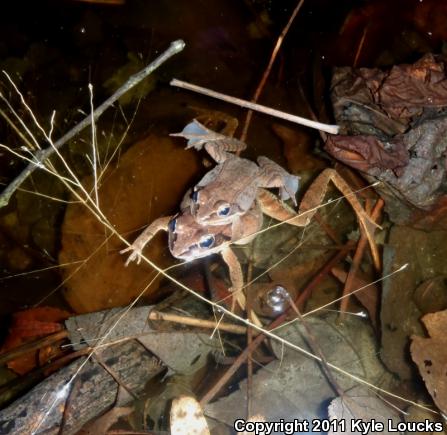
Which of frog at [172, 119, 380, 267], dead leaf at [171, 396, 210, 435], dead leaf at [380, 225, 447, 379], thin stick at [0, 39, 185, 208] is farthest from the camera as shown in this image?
Answer: frog at [172, 119, 380, 267]

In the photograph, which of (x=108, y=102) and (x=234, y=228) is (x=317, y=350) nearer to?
(x=234, y=228)

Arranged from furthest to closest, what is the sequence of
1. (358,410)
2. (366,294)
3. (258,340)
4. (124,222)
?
(124,222) → (366,294) → (258,340) → (358,410)

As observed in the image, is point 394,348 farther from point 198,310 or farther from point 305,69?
point 305,69

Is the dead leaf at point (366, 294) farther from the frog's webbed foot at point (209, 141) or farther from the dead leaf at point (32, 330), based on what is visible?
the dead leaf at point (32, 330)

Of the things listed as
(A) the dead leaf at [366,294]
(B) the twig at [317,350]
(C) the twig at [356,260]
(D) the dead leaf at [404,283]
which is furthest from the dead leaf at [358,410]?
(C) the twig at [356,260]

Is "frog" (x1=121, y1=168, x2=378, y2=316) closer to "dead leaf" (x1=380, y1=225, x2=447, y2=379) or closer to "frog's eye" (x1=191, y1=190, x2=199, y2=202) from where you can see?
"frog's eye" (x1=191, y1=190, x2=199, y2=202)
